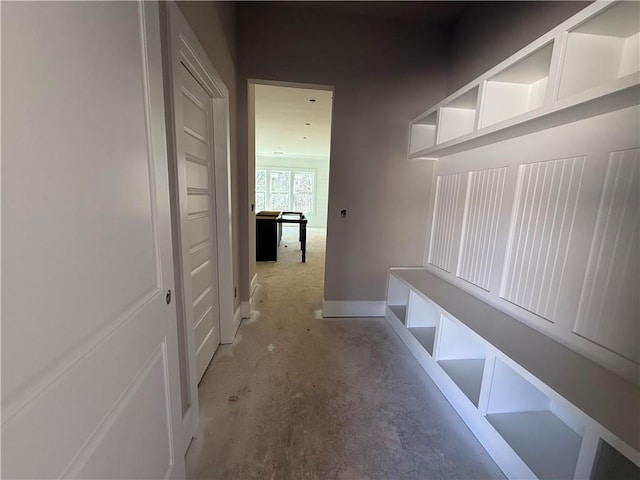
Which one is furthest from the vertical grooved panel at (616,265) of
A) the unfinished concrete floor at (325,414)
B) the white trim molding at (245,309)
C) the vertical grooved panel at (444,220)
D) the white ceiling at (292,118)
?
the white ceiling at (292,118)

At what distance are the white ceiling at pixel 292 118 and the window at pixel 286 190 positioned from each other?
157 centimetres

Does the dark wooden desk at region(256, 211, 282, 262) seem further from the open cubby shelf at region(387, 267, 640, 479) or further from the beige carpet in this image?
the open cubby shelf at region(387, 267, 640, 479)

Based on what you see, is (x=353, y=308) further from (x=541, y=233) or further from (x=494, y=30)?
(x=494, y=30)

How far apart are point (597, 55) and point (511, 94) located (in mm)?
540

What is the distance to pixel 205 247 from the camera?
1.94 m

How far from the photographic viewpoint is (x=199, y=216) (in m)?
1.80

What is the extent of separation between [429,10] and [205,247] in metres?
2.67

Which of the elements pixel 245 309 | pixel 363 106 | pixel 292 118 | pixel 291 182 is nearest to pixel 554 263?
Result: pixel 363 106

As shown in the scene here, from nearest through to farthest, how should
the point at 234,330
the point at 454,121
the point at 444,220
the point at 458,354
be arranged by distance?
1. the point at 458,354
2. the point at 454,121
3. the point at 234,330
4. the point at 444,220

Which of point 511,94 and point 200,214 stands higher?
point 511,94

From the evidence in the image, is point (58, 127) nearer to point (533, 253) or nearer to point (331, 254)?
point (533, 253)

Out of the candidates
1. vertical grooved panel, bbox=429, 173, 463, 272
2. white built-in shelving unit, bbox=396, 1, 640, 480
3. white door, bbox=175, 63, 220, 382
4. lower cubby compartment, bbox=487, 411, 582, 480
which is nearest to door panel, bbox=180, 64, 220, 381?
white door, bbox=175, 63, 220, 382

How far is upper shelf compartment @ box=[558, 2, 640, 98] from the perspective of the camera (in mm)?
1148

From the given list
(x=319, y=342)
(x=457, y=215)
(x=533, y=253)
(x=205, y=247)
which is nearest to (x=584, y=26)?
(x=533, y=253)
